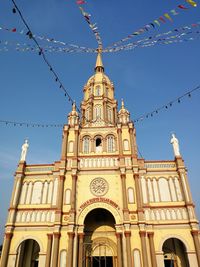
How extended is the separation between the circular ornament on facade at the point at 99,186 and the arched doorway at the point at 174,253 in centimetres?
762

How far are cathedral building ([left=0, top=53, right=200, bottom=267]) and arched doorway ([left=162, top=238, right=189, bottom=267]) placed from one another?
0.26ft

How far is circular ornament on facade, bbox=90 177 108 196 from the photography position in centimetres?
2162

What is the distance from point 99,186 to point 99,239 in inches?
202

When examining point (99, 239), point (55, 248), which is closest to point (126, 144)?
point (99, 239)

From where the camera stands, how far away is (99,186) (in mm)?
21984

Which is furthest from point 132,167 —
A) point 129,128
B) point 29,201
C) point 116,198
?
point 29,201

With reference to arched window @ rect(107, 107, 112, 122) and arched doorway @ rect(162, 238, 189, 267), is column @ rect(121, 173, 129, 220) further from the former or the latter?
arched window @ rect(107, 107, 112, 122)

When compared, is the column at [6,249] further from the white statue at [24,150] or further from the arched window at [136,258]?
the arched window at [136,258]

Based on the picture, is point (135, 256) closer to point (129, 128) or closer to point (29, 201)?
point (29, 201)

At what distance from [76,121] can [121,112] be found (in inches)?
229

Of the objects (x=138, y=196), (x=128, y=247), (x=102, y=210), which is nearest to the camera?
(x=128, y=247)

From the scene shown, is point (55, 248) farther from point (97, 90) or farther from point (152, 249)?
point (97, 90)

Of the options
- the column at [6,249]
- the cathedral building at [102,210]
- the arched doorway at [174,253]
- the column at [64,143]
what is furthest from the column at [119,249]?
→ the column at [6,249]

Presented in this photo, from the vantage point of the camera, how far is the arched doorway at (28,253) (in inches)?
796
